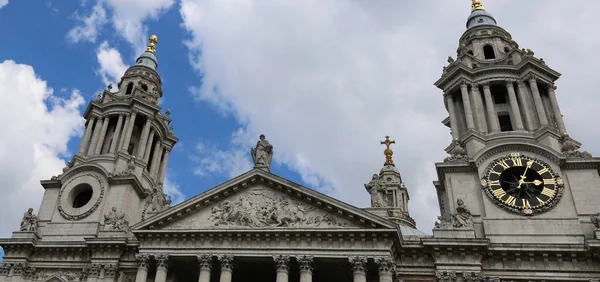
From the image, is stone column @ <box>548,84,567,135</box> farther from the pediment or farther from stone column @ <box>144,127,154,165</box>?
stone column @ <box>144,127,154,165</box>

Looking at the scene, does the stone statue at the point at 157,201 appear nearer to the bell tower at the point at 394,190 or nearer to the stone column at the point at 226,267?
the stone column at the point at 226,267

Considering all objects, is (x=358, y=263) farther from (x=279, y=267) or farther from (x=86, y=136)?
(x=86, y=136)

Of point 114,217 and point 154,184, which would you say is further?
point 154,184

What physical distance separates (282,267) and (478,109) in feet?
52.5

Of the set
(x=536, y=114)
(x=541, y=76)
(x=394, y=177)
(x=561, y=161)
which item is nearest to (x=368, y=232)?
(x=561, y=161)

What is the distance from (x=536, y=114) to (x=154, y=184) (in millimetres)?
25778

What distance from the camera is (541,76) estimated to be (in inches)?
1371

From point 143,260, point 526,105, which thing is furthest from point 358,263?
point 526,105

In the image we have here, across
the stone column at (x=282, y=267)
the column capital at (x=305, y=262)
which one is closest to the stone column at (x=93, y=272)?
the stone column at (x=282, y=267)

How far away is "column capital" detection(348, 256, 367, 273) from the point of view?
26812 mm

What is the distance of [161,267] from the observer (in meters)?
28.6

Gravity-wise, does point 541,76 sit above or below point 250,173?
above

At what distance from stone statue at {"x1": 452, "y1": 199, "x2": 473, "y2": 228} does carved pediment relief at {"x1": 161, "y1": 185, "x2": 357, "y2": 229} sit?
5.16 meters

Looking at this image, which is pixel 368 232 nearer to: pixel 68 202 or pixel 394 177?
pixel 68 202
